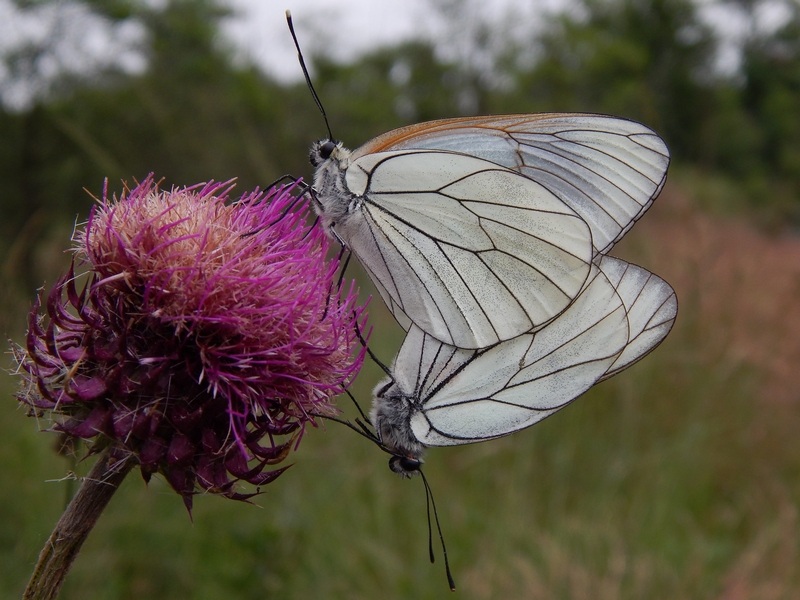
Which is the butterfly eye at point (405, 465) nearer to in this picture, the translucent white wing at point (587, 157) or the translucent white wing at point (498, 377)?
the translucent white wing at point (498, 377)

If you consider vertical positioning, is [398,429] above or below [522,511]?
below

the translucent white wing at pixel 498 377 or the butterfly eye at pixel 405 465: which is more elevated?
the translucent white wing at pixel 498 377

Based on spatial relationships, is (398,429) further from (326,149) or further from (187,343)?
(326,149)

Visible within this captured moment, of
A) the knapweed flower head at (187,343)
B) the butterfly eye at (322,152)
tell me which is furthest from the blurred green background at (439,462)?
the butterfly eye at (322,152)

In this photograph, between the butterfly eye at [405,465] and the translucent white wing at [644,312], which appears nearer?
the butterfly eye at [405,465]

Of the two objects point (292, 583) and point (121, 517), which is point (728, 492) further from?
point (121, 517)

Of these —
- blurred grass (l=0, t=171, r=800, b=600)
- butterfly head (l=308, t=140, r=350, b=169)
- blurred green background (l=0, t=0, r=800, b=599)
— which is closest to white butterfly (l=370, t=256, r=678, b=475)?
butterfly head (l=308, t=140, r=350, b=169)

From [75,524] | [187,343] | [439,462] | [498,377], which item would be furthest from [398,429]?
[439,462]
